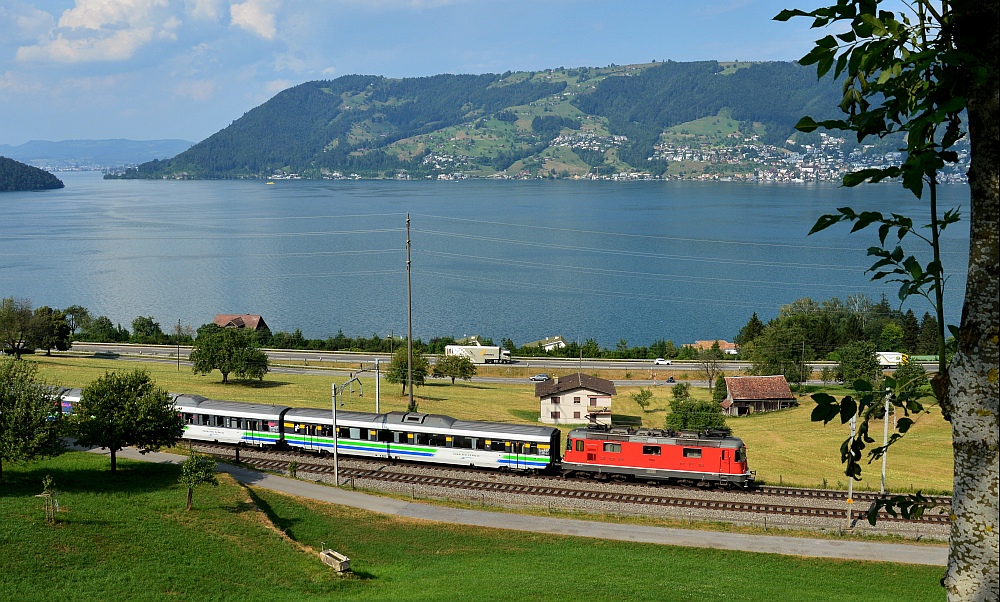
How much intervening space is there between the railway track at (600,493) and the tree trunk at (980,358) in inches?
1136

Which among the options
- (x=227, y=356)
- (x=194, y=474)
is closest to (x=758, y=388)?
(x=227, y=356)

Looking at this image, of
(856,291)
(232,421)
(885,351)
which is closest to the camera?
(232,421)

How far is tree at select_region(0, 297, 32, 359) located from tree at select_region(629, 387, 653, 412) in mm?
51428

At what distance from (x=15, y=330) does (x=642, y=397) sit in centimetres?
5345

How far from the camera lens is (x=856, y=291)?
4894 inches

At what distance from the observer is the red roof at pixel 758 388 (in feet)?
193

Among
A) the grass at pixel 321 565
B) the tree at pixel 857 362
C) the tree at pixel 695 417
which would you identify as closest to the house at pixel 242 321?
the tree at pixel 695 417

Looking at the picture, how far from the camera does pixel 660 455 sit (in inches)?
1361

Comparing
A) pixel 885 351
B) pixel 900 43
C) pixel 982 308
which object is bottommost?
pixel 885 351

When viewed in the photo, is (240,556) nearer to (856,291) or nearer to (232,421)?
(232,421)

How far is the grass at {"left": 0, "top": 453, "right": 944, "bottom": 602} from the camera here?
21.5 meters

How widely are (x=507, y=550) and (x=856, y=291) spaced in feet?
372

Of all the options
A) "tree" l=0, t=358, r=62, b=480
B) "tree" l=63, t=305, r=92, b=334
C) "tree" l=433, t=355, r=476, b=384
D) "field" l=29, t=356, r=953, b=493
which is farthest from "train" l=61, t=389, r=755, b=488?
"tree" l=63, t=305, r=92, b=334

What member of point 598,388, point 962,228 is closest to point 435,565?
point 598,388
